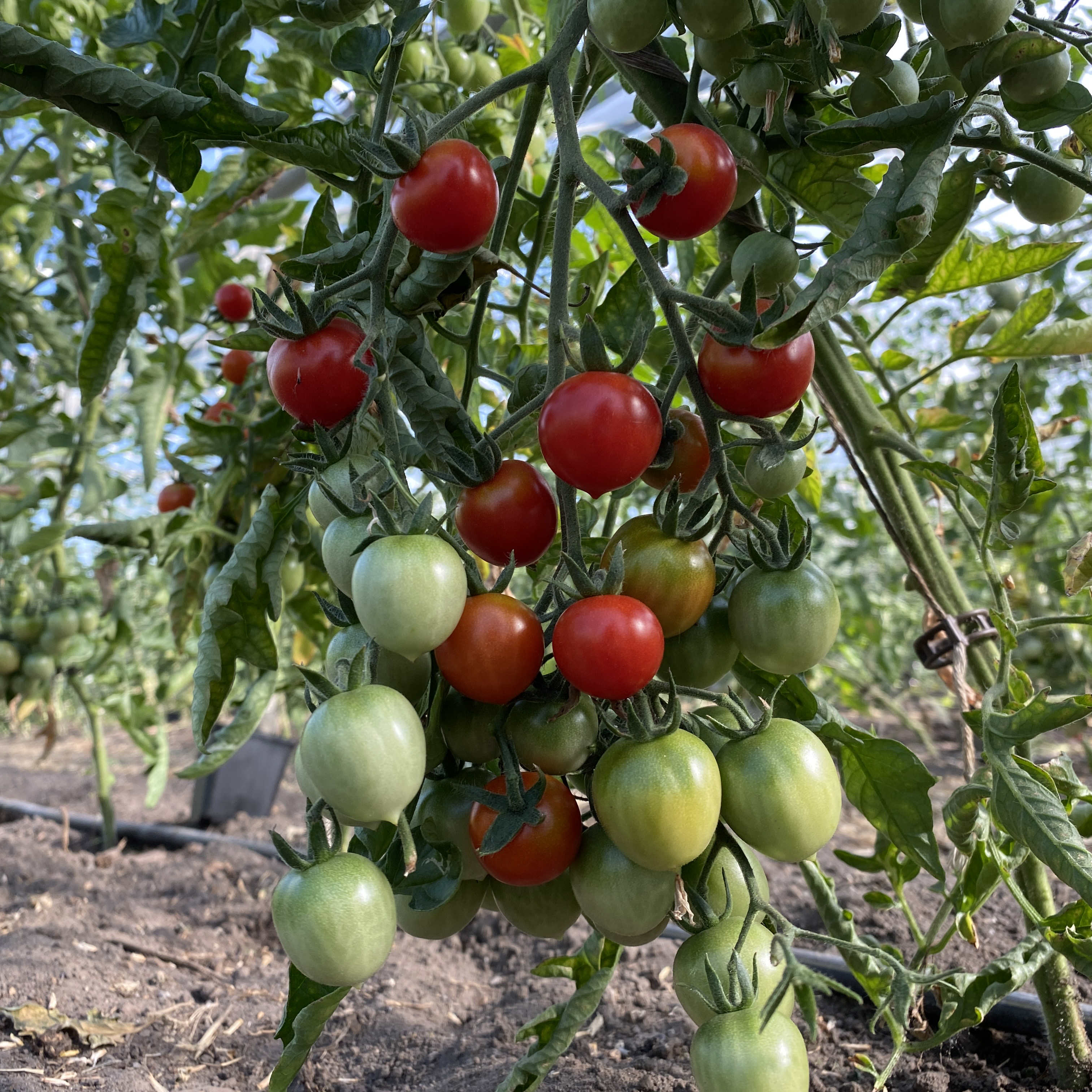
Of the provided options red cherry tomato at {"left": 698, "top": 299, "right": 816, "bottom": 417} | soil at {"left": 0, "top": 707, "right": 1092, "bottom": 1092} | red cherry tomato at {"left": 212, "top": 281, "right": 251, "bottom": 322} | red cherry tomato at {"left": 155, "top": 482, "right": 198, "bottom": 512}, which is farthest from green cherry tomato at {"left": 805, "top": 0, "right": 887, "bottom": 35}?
red cherry tomato at {"left": 155, "top": 482, "right": 198, "bottom": 512}

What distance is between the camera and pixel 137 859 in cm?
212

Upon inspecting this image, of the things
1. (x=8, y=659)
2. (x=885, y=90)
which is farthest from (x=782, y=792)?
(x=8, y=659)

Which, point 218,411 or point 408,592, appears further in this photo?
point 218,411

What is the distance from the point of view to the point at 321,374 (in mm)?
555

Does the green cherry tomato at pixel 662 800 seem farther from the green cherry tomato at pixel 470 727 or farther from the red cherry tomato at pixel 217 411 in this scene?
the red cherry tomato at pixel 217 411

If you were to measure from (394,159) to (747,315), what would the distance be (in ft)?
0.74

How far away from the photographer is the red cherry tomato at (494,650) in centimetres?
50

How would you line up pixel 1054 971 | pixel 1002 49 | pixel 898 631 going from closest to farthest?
pixel 1002 49
pixel 1054 971
pixel 898 631

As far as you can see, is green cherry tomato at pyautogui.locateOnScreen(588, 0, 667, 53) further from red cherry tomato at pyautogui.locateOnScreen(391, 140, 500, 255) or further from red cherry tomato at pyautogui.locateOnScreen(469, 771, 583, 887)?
red cherry tomato at pyautogui.locateOnScreen(469, 771, 583, 887)

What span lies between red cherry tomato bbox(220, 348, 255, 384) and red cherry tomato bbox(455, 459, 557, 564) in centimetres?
92

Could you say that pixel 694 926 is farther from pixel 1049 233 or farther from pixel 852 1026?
pixel 1049 233

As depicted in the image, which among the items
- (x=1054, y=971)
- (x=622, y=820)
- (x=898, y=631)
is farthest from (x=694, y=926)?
(x=898, y=631)

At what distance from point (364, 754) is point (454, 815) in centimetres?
13

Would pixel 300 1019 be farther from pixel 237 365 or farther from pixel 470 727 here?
pixel 237 365
